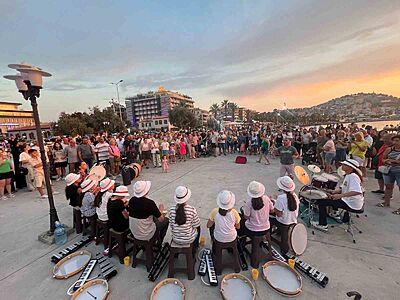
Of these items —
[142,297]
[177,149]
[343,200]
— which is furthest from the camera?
[177,149]

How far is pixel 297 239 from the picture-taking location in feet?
10.1

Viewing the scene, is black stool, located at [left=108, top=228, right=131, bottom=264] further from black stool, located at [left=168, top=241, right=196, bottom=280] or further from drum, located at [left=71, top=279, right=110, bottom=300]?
black stool, located at [left=168, top=241, right=196, bottom=280]

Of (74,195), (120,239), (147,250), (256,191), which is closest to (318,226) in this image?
(256,191)

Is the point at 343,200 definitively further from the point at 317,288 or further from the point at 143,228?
the point at 143,228

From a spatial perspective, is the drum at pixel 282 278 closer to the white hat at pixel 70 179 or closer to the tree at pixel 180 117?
the white hat at pixel 70 179

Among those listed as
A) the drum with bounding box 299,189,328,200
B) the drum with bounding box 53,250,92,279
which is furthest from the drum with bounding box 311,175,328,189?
the drum with bounding box 53,250,92,279

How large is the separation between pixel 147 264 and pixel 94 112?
42.2 meters

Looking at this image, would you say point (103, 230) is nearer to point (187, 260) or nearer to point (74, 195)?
point (74, 195)

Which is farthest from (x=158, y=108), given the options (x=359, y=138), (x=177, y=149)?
(x=359, y=138)

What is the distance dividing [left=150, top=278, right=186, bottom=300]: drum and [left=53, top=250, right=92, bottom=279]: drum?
1401mm

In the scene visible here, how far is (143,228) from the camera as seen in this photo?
2.92 meters

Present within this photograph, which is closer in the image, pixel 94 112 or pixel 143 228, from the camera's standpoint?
pixel 143 228

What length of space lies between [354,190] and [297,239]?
1469 millimetres

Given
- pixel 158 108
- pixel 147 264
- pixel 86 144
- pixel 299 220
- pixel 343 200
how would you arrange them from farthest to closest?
pixel 158 108 → pixel 86 144 → pixel 299 220 → pixel 343 200 → pixel 147 264
